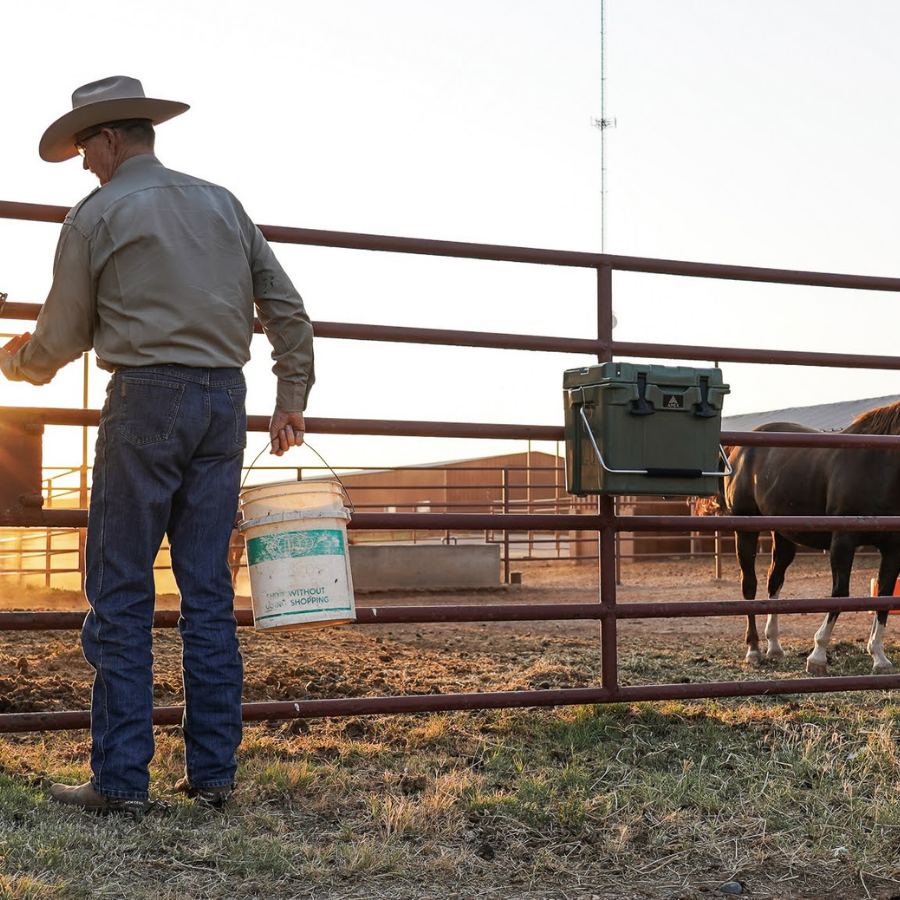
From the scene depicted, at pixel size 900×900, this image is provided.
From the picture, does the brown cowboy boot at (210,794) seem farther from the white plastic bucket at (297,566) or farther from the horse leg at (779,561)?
the horse leg at (779,561)

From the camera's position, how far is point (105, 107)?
2.96 m

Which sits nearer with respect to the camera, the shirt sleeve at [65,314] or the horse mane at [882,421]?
the shirt sleeve at [65,314]

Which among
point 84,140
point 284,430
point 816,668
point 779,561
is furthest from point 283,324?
point 779,561

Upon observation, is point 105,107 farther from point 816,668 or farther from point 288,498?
point 816,668

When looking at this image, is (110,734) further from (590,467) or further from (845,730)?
(845,730)

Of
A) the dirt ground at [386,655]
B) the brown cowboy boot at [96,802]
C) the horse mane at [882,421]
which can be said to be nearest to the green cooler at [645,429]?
the dirt ground at [386,655]

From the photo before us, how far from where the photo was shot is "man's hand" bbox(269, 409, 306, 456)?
323 cm

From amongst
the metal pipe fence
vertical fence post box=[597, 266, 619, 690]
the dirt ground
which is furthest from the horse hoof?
vertical fence post box=[597, 266, 619, 690]

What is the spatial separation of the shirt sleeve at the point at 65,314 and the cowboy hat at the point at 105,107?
11.0 inches

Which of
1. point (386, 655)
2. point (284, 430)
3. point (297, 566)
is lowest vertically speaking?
point (386, 655)

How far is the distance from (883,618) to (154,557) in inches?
196

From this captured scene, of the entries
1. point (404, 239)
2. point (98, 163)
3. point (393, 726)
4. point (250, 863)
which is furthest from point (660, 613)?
point (98, 163)

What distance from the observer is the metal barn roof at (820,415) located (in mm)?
22734

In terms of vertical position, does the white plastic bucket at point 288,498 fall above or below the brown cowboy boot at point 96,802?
above
